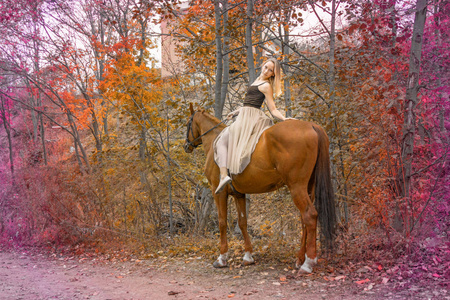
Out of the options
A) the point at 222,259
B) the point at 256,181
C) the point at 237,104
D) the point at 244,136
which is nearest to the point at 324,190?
the point at 256,181

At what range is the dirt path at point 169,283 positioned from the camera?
445 cm

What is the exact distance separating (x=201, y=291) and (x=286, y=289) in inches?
49.7

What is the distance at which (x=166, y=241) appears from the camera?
8438 mm

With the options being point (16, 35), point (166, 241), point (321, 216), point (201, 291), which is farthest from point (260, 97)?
point (16, 35)

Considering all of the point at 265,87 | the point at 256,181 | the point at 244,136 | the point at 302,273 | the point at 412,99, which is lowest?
the point at 302,273

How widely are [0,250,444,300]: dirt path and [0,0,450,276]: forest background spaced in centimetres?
71

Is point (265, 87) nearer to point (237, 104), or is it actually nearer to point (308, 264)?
point (308, 264)

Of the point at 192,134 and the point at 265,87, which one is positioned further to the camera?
the point at 192,134

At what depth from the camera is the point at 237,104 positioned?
12.6 m

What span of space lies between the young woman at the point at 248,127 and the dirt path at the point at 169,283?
1.46 meters

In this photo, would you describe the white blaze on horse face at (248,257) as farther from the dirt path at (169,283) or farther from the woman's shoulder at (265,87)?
the woman's shoulder at (265,87)

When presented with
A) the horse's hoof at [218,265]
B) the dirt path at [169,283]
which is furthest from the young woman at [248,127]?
the dirt path at [169,283]

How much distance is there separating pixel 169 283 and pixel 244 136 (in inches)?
104

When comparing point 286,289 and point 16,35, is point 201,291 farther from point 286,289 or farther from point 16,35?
point 16,35
